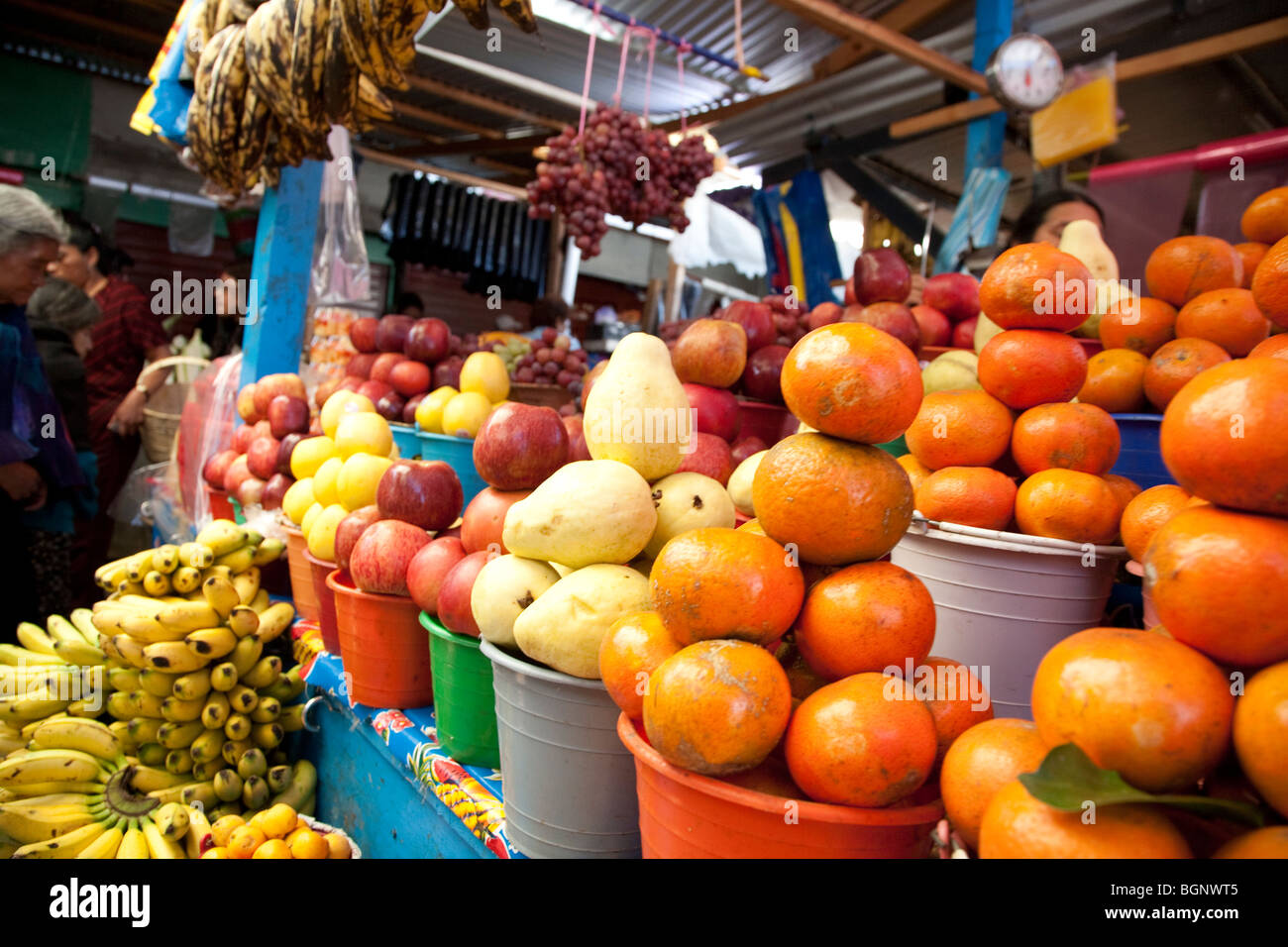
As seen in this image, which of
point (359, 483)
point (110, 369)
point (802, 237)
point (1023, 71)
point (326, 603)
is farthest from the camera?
point (802, 237)

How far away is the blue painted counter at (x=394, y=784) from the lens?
4.92 ft

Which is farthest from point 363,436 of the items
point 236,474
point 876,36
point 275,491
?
point 876,36

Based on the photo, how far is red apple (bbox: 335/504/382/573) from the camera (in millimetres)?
2068

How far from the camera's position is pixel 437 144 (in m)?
7.71

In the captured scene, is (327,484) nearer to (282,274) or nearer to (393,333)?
(393,333)

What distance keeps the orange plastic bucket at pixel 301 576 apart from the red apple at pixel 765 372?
5.41 ft

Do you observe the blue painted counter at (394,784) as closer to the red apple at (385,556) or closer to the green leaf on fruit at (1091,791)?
the red apple at (385,556)

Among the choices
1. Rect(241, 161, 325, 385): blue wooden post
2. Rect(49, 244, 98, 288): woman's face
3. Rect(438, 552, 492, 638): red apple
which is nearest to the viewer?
Rect(438, 552, 492, 638): red apple

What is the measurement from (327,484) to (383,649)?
34.2 inches

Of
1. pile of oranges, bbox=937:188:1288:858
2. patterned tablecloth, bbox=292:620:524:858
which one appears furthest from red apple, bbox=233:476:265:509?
pile of oranges, bbox=937:188:1288:858

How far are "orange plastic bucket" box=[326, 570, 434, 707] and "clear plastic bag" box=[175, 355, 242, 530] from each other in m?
2.55

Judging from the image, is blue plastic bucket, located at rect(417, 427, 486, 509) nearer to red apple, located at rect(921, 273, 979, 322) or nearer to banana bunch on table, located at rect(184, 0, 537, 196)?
banana bunch on table, located at rect(184, 0, 537, 196)

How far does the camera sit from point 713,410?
2143 millimetres
